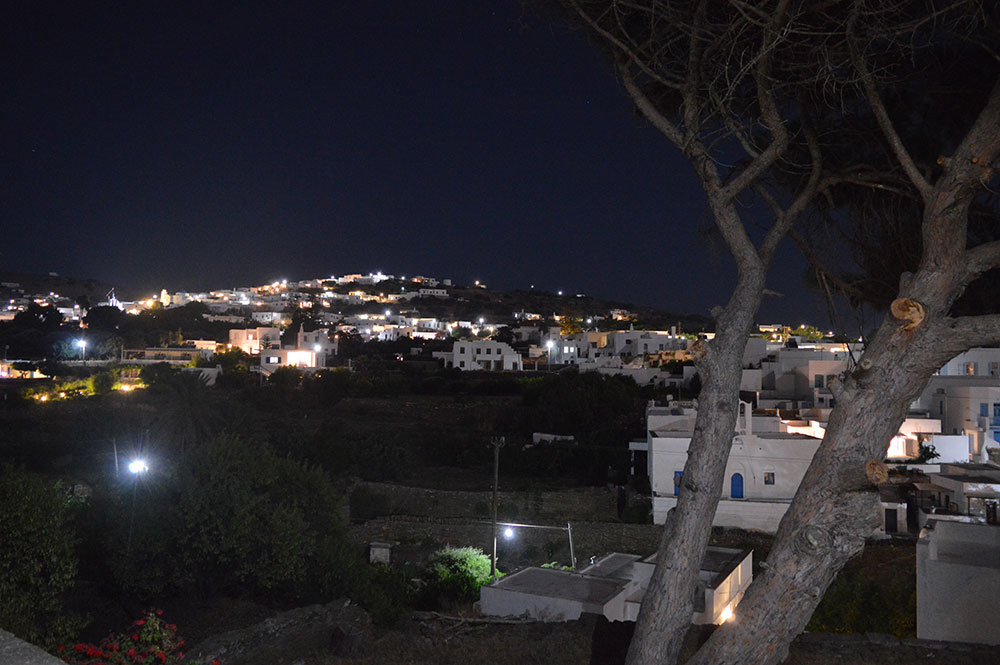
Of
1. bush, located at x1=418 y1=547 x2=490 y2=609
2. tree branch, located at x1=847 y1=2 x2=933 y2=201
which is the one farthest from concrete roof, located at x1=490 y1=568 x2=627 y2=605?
tree branch, located at x1=847 y1=2 x2=933 y2=201

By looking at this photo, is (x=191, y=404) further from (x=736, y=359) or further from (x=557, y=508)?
(x=736, y=359)

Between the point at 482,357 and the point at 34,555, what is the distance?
32.5 m

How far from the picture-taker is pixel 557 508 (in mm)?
15609

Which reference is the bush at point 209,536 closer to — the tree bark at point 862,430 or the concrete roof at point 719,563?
the concrete roof at point 719,563

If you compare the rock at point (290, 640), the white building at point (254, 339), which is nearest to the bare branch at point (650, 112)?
the rock at point (290, 640)

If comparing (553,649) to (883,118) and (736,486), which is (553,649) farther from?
(736,486)

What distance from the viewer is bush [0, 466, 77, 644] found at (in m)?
5.66

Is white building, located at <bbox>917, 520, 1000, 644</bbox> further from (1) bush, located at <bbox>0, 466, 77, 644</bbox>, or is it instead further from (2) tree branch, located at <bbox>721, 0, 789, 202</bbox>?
(1) bush, located at <bbox>0, 466, 77, 644</bbox>

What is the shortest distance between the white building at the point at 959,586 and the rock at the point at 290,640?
4.44 m

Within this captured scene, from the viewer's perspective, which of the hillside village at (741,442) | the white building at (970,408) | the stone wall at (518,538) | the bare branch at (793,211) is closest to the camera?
the bare branch at (793,211)

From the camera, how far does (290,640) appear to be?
5.82 meters

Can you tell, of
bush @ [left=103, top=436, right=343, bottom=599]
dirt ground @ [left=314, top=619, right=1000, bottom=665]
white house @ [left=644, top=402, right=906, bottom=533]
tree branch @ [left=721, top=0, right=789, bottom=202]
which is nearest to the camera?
tree branch @ [left=721, top=0, right=789, bottom=202]

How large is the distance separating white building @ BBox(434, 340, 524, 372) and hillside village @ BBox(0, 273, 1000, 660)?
8 cm

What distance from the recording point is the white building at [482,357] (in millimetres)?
37875
